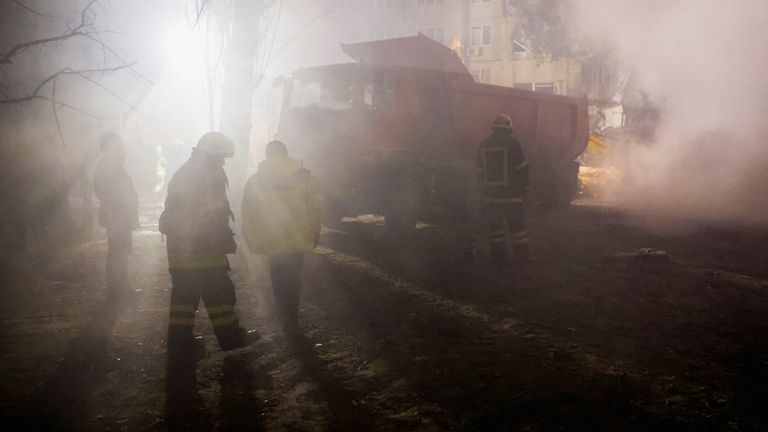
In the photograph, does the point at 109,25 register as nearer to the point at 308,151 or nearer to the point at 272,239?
the point at 308,151

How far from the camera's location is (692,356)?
148 inches

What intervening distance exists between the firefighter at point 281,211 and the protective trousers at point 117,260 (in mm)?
2118

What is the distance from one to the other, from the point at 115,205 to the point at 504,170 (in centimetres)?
454

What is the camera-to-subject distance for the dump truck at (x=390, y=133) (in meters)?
9.20

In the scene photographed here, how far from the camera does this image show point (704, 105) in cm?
1369

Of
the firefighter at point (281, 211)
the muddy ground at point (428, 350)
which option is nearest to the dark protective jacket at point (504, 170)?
the muddy ground at point (428, 350)

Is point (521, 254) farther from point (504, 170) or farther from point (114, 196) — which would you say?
point (114, 196)

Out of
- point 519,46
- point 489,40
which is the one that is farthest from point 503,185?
point 489,40

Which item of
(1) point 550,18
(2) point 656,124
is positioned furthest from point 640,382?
(1) point 550,18

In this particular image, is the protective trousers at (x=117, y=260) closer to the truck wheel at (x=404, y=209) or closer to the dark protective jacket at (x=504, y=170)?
the dark protective jacket at (x=504, y=170)

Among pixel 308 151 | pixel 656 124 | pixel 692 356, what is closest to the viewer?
pixel 692 356

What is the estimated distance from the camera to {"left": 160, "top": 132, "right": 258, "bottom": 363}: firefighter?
3.86 meters

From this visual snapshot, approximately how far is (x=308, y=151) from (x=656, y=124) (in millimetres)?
11306

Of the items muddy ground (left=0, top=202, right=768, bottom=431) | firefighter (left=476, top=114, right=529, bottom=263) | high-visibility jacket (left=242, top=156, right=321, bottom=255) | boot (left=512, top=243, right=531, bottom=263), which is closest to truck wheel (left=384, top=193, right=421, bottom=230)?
muddy ground (left=0, top=202, right=768, bottom=431)
